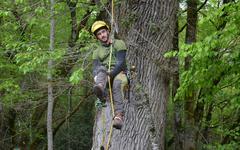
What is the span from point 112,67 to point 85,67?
269 cm

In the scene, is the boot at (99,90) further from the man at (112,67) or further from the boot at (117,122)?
the boot at (117,122)

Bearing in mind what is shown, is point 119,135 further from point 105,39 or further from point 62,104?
point 62,104

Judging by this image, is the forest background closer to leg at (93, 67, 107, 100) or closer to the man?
the man

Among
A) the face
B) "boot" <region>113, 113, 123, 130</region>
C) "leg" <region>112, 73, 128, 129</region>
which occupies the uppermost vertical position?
the face

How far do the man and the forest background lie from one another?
3.31 ft

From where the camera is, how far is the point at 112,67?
547 cm

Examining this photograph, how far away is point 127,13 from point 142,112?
1737mm

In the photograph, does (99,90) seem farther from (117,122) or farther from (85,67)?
(85,67)

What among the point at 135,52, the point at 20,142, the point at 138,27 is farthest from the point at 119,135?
the point at 20,142

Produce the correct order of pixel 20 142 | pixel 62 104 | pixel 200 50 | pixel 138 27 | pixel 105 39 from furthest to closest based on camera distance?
pixel 62 104 → pixel 20 142 → pixel 138 27 → pixel 200 50 → pixel 105 39

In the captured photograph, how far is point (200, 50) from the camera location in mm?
6848

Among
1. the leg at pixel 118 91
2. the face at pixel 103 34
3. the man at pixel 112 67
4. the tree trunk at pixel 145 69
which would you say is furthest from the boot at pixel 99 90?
the tree trunk at pixel 145 69

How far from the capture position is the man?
17.1ft

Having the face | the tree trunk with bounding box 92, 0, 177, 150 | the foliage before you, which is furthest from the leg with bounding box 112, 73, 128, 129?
the foliage
